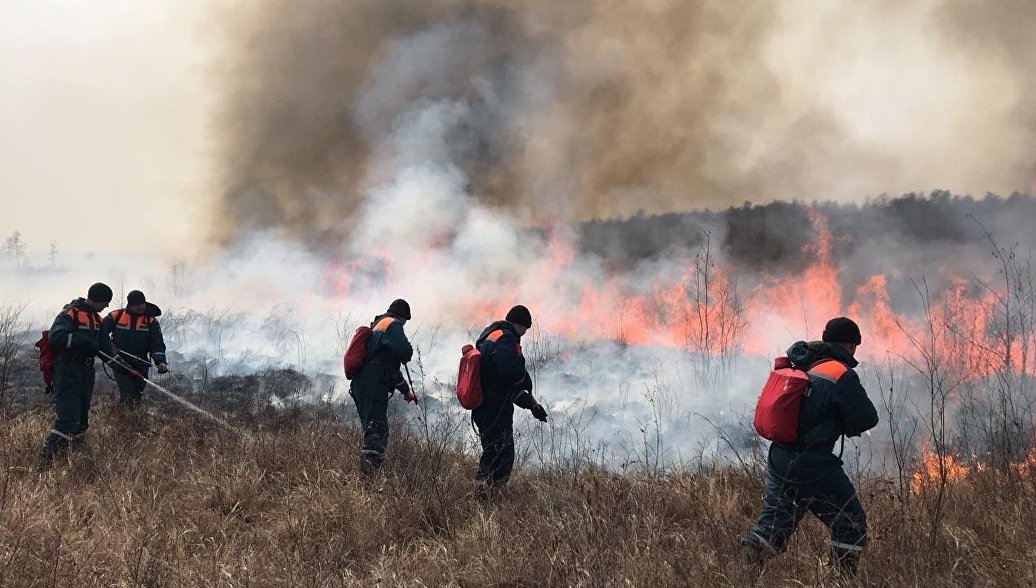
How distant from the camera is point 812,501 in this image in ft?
10.4

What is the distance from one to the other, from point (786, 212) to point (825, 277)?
3430 millimetres

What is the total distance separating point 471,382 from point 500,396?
323 millimetres

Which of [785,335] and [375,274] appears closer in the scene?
[785,335]

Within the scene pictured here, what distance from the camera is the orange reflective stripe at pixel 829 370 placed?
10.1 ft

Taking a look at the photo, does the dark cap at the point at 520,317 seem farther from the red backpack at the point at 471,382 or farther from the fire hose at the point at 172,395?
the fire hose at the point at 172,395

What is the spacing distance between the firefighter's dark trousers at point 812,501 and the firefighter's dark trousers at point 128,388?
7.15 m

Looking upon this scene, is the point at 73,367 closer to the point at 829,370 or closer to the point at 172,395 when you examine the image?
the point at 172,395

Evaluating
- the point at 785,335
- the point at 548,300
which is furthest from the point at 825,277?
the point at 548,300

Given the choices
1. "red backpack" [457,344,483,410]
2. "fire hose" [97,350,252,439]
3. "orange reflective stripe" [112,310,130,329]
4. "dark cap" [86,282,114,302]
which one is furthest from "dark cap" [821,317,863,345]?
"orange reflective stripe" [112,310,130,329]

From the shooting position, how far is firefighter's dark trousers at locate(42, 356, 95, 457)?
5.52m

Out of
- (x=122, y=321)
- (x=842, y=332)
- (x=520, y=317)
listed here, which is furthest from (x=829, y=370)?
(x=122, y=321)

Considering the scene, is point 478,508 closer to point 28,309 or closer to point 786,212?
point 786,212

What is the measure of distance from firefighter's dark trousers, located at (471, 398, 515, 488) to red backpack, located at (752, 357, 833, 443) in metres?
2.22

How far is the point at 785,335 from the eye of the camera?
1388 centimetres
